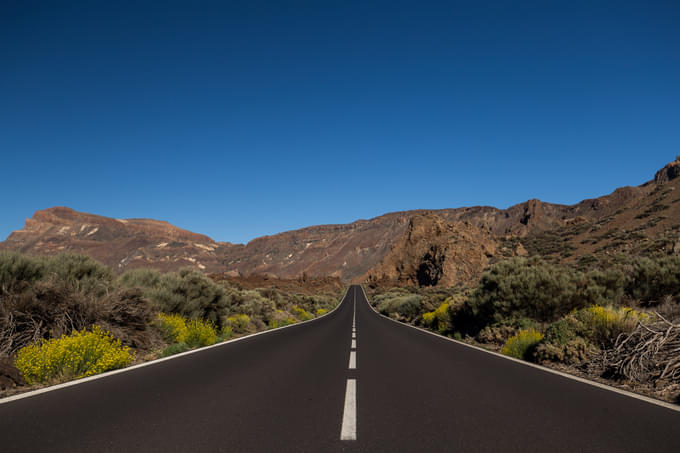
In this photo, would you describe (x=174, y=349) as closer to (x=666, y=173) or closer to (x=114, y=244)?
(x=666, y=173)

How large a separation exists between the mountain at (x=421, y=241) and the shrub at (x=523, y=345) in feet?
40.3

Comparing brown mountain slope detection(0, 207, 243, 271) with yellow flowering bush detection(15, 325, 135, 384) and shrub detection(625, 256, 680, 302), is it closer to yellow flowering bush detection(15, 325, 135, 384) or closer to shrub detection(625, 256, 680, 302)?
yellow flowering bush detection(15, 325, 135, 384)

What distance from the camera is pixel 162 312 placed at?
39.8 ft

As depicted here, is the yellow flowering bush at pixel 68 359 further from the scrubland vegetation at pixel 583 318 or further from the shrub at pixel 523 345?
the shrub at pixel 523 345

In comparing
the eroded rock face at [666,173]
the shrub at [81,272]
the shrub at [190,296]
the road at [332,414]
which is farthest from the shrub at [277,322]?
the eroded rock face at [666,173]

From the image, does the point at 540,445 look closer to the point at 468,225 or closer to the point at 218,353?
the point at 218,353

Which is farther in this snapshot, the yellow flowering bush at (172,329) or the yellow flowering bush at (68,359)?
the yellow flowering bush at (172,329)

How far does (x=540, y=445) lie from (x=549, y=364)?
571 centimetres

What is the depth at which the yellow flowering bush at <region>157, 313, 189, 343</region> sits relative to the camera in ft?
34.9

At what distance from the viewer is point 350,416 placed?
4.39 metres

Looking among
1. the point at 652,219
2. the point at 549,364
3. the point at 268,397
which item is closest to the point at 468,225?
the point at 652,219

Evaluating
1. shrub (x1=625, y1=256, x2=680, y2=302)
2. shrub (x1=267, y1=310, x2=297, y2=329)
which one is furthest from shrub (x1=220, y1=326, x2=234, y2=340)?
shrub (x1=625, y1=256, x2=680, y2=302)

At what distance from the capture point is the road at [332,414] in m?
3.53

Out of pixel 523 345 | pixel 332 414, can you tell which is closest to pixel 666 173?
pixel 523 345
